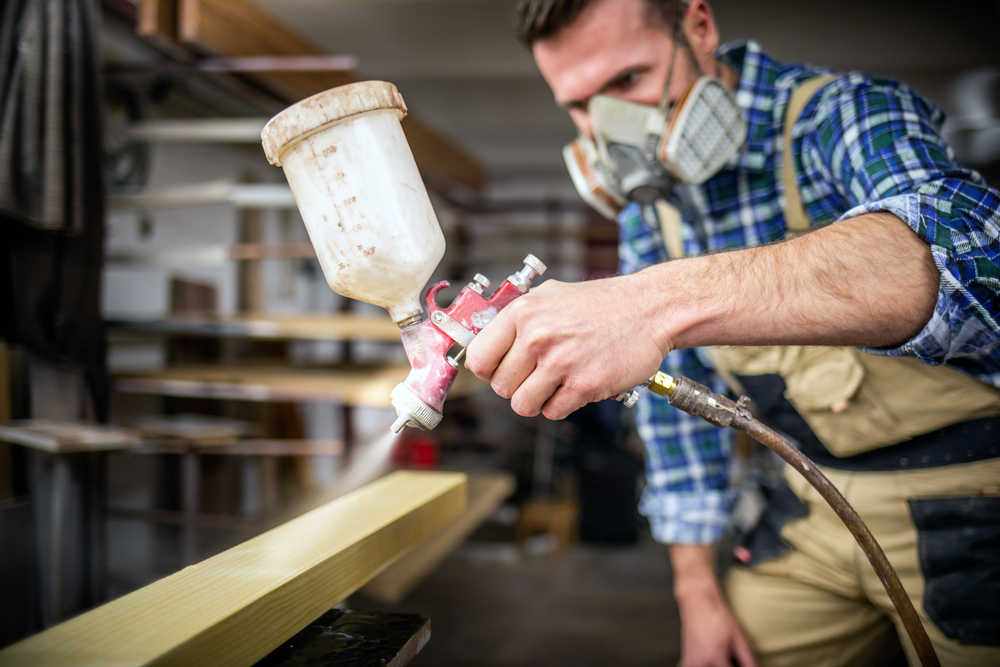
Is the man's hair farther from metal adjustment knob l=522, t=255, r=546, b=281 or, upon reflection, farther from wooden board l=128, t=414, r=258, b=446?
wooden board l=128, t=414, r=258, b=446

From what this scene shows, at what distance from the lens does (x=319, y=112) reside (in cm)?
69

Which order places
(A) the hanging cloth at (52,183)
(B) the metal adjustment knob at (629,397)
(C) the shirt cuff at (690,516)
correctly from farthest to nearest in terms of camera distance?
1. (A) the hanging cloth at (52,183)
2. (C) the shirt cuff at (690,516)
3. (B) the metal adjustment knob at (629,397)

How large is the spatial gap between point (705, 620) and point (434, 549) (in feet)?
4.95

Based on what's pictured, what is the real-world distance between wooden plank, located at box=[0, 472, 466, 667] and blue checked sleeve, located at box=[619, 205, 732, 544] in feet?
1.91

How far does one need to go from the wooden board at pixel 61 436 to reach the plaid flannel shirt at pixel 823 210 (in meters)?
1.53

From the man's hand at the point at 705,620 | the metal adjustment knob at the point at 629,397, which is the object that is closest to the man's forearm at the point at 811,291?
the metal adjustment knob at the point at 629,397

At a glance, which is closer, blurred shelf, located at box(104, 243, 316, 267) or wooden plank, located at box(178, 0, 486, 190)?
wooden plank, located at box(178, 0, 486, 190)

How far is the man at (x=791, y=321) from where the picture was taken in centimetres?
68

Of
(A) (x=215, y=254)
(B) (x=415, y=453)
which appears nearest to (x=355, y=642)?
(A) (x=215, y=254)

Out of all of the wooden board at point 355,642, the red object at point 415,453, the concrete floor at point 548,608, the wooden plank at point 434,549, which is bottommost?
the concrete floor at point 548,608

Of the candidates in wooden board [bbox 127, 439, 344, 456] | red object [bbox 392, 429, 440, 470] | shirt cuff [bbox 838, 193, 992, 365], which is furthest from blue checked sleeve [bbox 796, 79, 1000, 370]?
red object [bbox 392, 429, 440, 470]

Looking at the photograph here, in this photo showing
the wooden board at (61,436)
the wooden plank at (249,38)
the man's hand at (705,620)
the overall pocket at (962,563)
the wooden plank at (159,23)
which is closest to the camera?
the overall pocket at (962,563)

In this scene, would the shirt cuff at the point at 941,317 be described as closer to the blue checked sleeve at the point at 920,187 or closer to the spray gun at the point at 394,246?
the blue checked sleeve at the point at 920,187

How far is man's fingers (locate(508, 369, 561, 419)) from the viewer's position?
699mm
